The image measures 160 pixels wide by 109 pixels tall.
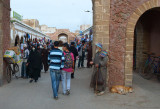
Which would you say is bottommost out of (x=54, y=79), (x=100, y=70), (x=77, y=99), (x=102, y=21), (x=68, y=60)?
(x=77, y=99)

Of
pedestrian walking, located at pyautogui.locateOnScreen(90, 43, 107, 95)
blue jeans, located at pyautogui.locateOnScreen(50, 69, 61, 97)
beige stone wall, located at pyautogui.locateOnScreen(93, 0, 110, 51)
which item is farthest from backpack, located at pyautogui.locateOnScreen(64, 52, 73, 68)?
beige stone wall, located at pyautogui.locateOnScreen(93, 0, 110, 51)

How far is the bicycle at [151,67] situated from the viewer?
8188 millimetres

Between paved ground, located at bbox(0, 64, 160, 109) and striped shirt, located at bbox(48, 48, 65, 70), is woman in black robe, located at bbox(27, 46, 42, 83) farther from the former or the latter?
striped shirt, located at bbox(48, 48, 65, 70)

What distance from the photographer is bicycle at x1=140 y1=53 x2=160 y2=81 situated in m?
8.19

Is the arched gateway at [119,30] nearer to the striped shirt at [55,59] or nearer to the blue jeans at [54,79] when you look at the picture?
the striped shirt at [55,59]

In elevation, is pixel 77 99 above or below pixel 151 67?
below

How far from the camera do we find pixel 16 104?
16.0ft

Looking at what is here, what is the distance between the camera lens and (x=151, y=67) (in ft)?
27.9

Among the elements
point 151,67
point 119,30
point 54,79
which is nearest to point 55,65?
point 54,79

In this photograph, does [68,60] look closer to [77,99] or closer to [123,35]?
[77,99]

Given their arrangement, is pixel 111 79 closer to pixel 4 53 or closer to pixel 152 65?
pixel 152 65

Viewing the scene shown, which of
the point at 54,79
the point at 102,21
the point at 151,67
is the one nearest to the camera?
Answer: the point at 54,79

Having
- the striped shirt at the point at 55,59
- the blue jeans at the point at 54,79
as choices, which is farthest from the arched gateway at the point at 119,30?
the blue jeans at the point at 54,79

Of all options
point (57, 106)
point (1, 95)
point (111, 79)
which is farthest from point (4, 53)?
point (111, 79)
